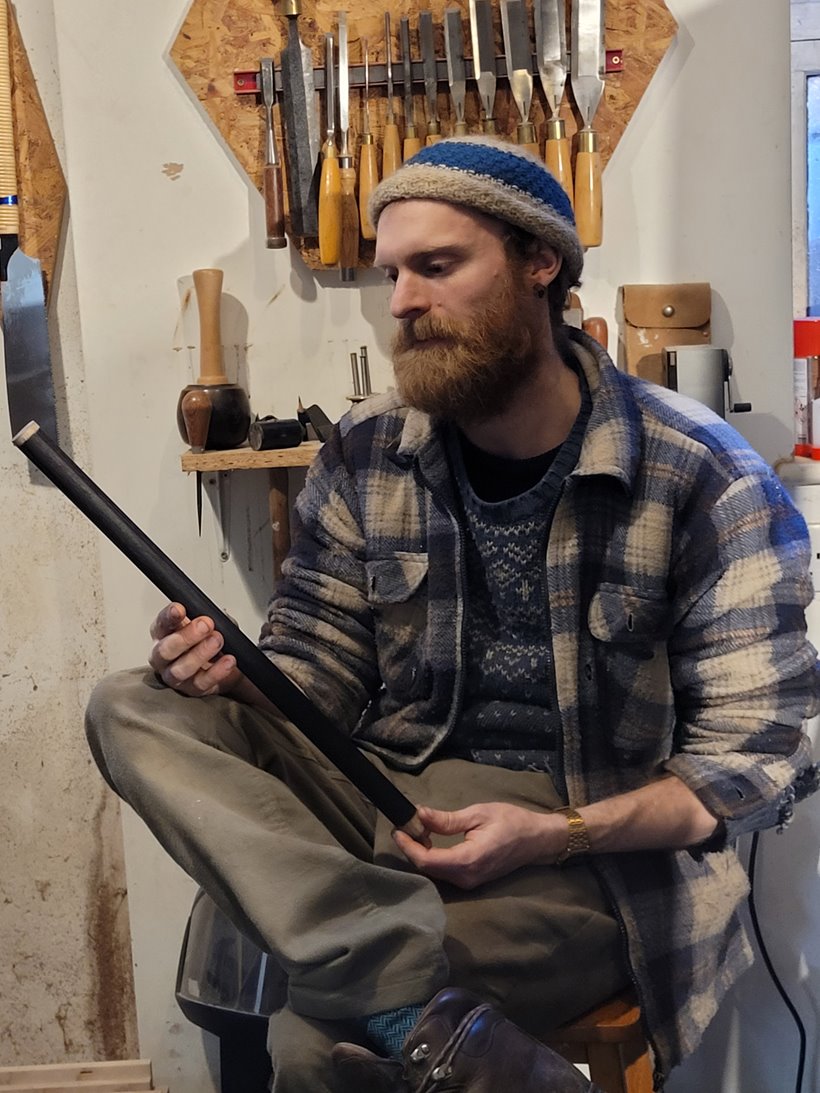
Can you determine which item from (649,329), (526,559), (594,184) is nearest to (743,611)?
(526,559)

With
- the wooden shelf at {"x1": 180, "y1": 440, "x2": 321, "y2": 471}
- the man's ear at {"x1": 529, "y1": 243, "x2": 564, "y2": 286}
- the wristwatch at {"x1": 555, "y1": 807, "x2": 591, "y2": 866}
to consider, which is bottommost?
the wristwatch at {"x1": 555, "y1": 807, "x2": 591, "y2": 866}

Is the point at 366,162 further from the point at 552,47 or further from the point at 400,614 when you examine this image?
the point at 400,614

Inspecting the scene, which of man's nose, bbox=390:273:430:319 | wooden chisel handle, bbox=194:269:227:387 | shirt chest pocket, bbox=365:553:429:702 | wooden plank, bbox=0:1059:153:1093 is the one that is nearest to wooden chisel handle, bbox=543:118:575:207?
man's nose, bbox=390:273:430:319

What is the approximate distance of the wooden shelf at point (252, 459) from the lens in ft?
5.55

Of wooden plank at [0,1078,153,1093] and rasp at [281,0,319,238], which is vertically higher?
rasp at [281,0,319,238]

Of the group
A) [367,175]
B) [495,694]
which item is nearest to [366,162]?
[367,175]

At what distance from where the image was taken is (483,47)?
1.72m

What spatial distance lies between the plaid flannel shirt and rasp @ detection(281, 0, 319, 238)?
0.44 meters

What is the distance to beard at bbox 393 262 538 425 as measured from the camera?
4.62ft

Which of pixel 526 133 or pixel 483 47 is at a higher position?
pixel 483 47

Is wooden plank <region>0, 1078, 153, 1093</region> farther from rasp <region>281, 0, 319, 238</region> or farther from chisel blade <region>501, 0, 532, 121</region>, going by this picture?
chisel blade <region>501, 0, 532, 121</region>

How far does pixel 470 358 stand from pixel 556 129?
53 centimetres

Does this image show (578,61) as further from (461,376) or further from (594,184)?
(461,376)

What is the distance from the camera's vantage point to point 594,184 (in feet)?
5.62
